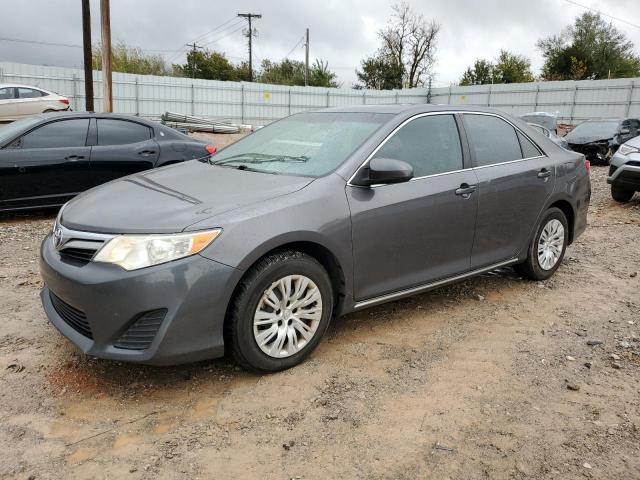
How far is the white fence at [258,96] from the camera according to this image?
22.9 metres

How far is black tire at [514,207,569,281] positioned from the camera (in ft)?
15.6

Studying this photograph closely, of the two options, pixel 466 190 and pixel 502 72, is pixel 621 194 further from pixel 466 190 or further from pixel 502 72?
pixel 502 72

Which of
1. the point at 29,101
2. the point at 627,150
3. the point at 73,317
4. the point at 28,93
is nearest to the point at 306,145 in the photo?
the point at 73,317

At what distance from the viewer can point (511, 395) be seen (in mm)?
3043

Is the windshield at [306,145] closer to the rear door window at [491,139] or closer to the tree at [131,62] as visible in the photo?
the rear door window at [491,139]

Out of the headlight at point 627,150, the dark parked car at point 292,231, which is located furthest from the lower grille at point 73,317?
the headlight at point 627,150

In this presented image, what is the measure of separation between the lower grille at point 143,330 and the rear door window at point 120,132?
5.19 meters

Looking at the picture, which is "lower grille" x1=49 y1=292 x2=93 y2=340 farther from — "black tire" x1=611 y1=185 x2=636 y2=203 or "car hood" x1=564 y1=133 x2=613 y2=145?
"car hood" x1=564 y1=133 x2=613 y2=145

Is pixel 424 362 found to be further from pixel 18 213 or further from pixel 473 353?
pixel 18 213

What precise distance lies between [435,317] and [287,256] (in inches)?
63.0

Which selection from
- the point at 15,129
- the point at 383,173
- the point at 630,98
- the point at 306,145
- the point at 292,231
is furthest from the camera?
the point at 630,98

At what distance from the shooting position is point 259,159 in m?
3.89

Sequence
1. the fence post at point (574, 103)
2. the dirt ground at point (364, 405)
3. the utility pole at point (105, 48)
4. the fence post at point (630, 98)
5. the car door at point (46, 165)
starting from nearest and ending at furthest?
the dirt ground at point (364, 405), the car door at point (46, 165), the utility pole at point (105, 48), the fence post at point (630, 98), the fence post at point (574, 103)

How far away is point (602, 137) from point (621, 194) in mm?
8037
